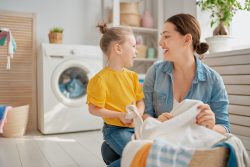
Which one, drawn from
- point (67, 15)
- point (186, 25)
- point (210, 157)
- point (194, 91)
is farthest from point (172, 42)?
point (67, 15)

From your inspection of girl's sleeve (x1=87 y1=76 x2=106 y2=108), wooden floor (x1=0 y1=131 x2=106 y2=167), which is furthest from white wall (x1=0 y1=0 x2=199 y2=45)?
girl's sleeve (x1=87 y1=76 x2=106 y2=108)

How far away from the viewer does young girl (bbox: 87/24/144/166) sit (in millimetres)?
1462

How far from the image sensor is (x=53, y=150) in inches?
103

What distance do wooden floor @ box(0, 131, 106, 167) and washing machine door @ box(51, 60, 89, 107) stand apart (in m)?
0.40

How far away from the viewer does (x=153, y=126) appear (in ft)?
3.07

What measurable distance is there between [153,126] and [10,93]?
306cm

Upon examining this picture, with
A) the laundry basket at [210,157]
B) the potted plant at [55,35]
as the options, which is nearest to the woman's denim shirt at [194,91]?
the laundry basket at [210,157]

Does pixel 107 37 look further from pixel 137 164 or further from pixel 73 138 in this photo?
pixel 73 138

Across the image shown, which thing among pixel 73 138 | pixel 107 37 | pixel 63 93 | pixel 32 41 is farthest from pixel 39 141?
pixel 107 37

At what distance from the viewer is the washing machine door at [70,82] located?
132 inches

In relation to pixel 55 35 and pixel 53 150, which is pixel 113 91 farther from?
pixel 55 35

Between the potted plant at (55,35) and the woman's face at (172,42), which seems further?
the potted plant at (55,35)

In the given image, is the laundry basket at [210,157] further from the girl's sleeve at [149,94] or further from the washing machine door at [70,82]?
the washing machine door at [70,82]

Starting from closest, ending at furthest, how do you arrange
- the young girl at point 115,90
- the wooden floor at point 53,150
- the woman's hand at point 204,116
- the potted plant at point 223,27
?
the woman's hand at point 204,116
the young girl at point 115,90
the wooden floor at point 53,150
the potted plant at point 223,27
